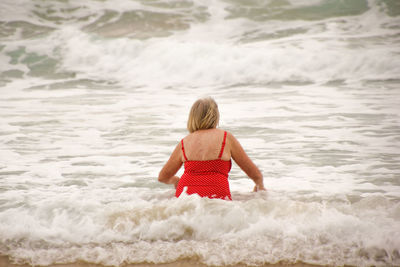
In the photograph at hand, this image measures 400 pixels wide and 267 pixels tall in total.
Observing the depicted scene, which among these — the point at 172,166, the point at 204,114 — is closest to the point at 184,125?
the point at 172,166

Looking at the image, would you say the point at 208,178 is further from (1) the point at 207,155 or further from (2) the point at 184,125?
(2) the point at 184,125

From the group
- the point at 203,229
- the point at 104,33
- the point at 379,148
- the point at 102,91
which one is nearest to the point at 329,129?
the point at 379,148

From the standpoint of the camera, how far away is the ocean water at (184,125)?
290cm

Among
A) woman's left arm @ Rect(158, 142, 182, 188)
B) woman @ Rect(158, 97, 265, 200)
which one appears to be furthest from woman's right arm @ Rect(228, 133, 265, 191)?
woman's left arm @ Rect(158, 142, 182, 188)

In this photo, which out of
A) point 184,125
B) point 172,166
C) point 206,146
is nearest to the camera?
point 206,146

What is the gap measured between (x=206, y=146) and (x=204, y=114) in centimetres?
25

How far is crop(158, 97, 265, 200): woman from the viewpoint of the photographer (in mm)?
3381

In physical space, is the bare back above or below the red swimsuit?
above

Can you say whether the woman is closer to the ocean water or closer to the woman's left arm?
the woman's left arm

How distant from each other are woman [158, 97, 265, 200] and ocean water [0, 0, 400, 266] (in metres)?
0.17

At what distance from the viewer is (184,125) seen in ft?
25.9

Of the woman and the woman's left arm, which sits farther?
the woman's left arm

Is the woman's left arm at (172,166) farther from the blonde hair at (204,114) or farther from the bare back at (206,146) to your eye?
the blonde hair at (204,114)

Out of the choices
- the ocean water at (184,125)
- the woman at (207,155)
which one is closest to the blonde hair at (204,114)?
the woman at (207,155)
